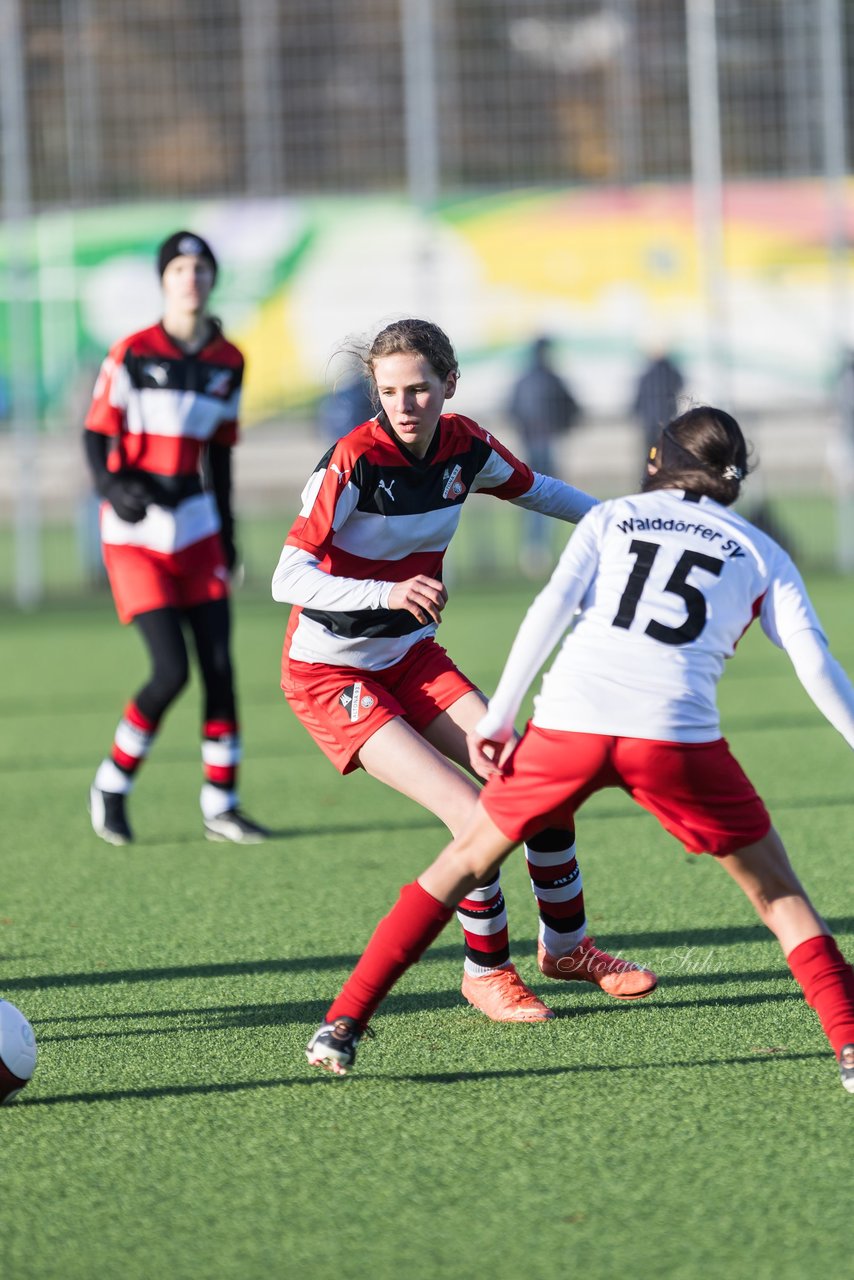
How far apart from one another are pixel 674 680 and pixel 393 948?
0.83 m

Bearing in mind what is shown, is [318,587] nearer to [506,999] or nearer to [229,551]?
[506,999]

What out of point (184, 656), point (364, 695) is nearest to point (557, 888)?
point (364, 695)

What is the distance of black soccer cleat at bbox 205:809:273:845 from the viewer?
6.63 m

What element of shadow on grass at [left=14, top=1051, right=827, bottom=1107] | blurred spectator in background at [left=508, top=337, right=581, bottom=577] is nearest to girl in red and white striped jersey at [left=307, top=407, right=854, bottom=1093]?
shadow on grass at [left=14, top=1051, right=827, bottom=1107]

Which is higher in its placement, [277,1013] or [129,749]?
[129,749]

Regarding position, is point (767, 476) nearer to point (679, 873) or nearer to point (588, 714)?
point (679, 873)

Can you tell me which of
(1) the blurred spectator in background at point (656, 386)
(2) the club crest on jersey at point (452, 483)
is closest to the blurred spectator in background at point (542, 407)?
(1) the blurred spectator in background at point (656, 386)

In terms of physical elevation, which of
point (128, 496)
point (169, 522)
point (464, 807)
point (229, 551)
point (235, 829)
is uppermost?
point (128, 496)

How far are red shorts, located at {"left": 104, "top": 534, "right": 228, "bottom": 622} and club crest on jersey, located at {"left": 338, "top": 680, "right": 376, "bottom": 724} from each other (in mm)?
2369

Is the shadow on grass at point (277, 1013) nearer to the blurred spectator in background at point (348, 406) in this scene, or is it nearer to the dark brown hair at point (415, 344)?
the dark brown hair at point (415, 344)

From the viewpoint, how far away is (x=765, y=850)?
354 centimetres

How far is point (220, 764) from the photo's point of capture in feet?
21.7

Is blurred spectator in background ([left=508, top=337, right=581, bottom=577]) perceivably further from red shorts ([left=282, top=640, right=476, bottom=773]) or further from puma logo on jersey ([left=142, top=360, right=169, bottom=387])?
red shorts ([left=282, top=640, right=476, bottom=773])

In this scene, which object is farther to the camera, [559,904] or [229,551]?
[229,551]
